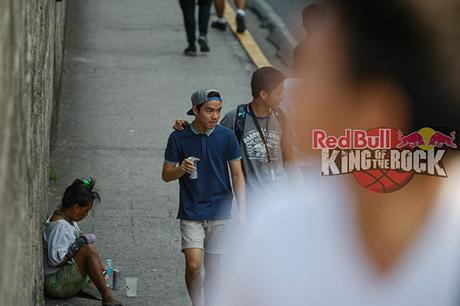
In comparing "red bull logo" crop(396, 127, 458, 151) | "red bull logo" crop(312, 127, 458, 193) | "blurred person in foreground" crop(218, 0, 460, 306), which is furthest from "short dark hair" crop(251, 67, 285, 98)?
"red bull logo" crop(396, 127, 458, 151)

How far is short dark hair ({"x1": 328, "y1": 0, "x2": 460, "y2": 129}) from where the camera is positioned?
7.74 meters

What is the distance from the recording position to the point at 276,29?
16.2m

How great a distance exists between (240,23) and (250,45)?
1.94 ft

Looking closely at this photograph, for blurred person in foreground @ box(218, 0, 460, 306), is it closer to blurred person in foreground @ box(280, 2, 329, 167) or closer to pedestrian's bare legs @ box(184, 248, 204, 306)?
blurred person in foreground @ box(280, 2, 329, 167)

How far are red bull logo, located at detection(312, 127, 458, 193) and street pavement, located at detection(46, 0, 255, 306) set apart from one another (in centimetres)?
141

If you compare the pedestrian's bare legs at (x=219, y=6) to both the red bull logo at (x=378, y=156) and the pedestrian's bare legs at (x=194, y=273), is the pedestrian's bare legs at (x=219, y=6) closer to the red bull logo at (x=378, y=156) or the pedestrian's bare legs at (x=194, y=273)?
the red bull logo at (x=378, y=156)

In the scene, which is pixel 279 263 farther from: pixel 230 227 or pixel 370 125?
pixel 370 125

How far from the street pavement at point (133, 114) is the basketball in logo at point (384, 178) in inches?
58.1

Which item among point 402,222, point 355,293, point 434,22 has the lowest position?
point 355,293

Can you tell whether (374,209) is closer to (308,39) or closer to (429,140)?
(429,140)

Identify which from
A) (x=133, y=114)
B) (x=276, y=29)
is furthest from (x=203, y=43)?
(x=133, y=114)

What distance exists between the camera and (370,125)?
8062 mm

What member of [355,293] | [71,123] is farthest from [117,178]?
[355,293]

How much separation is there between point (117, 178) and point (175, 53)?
15.0ft
